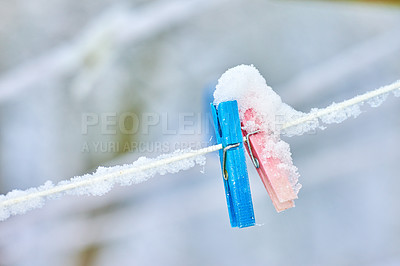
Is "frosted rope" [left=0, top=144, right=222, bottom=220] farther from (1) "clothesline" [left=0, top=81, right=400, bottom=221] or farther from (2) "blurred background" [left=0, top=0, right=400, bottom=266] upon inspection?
(2) "blurred background" [left=0, top=0, right=400, bottom=266]

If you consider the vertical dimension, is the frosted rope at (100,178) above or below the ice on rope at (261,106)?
below

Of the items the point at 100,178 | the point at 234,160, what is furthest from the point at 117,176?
the point at 234,160

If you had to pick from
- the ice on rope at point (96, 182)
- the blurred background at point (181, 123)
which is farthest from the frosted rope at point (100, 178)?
the blurred background at point (181, 123)

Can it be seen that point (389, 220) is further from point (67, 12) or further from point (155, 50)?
point (67, 12)

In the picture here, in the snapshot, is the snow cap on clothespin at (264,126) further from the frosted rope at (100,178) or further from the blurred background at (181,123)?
the blurred background at (181,123)

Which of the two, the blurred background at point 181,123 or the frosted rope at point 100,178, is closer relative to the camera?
the frosted rope at point 100,178

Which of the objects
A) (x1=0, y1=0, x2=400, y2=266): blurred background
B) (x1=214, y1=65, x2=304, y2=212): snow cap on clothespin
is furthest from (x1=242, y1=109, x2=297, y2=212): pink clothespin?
(x1=0, y1=0, x2=400, y2=266): blurred background
